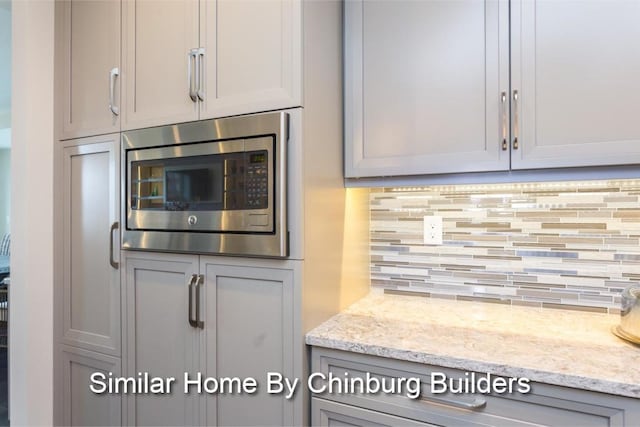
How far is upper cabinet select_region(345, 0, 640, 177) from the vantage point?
1.15 metres

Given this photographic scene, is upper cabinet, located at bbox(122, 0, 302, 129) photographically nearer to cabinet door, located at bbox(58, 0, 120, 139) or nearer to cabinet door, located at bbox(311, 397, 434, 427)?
cabinet door, located at bbox(58, 0, 120, 139)

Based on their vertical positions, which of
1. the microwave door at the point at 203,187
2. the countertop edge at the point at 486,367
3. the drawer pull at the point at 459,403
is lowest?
the drawer pull at the point at 459,403

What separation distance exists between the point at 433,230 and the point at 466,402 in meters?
0.78

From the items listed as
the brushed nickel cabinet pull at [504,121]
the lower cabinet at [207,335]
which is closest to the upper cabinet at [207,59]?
the lower cabinet at [207,335]

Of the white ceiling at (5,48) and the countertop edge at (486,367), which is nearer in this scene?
the countertop edge at (486,367)

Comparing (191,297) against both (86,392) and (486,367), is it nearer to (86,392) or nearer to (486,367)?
(86,392)

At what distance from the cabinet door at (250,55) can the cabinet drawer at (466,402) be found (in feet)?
2.77

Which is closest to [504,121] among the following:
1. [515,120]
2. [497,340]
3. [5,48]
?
[515,120]

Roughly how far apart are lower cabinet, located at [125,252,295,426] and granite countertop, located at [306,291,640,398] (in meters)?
0.18

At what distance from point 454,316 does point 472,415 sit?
440 millimetres

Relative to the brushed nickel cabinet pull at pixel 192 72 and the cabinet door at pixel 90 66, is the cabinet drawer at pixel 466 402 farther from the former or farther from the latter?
the cabinet door at pixel 90 66

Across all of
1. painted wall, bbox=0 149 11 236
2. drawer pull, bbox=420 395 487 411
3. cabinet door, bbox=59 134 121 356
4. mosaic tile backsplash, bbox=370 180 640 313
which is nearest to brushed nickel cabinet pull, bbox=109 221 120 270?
cabinet door, bbox=59 134 121 356

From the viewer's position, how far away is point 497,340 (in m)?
1.19

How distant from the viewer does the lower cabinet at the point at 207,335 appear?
1.25 meters
